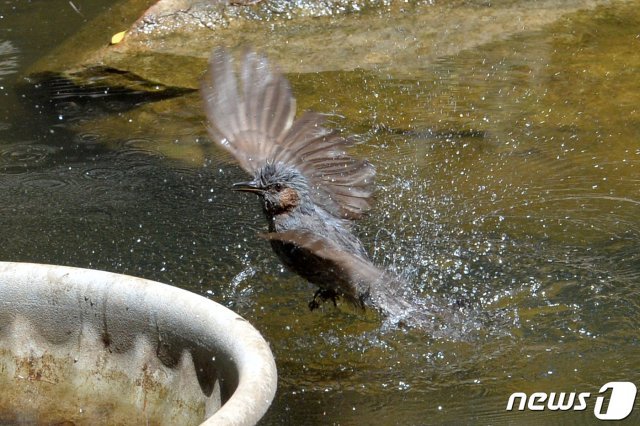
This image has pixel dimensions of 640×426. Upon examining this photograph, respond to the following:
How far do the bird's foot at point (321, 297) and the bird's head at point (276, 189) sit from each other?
1.48 ft

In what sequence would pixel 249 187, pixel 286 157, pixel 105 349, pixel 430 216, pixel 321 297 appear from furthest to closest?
1. pixel 430 216
2. pixel 286 157
3. pixel 321 297
4. pixel 249 187
5. pixel 105 349

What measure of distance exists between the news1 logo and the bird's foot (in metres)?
1.20

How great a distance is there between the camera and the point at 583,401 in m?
3.90

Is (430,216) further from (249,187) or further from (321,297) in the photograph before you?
(249,187)

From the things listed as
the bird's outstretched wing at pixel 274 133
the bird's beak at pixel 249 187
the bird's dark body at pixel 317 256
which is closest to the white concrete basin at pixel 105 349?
the bird's dark body at pixel 317 256

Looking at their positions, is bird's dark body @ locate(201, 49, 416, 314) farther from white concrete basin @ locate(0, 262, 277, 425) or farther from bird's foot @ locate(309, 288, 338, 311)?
white concrete basin @ locate(0, 262, 277, 425)

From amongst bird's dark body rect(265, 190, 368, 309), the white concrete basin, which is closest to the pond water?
bird's dark body rect(265, 190, 368, 309)

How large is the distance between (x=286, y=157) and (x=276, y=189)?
0.53 m

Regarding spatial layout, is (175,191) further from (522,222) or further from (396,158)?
(522,222)

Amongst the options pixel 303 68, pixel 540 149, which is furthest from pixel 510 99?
pixel 303 68

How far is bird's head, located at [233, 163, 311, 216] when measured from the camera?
487cm

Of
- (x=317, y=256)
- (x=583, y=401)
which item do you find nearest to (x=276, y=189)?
(x=317, y=256)

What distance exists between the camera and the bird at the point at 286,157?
4.91 metres

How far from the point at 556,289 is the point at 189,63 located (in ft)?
13.7
